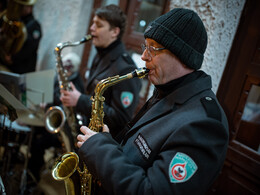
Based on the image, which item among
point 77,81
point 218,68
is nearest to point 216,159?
point 218,68

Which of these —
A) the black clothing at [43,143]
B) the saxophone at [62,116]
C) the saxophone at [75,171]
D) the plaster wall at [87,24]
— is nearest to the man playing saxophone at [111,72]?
the saxophone at [62,116]

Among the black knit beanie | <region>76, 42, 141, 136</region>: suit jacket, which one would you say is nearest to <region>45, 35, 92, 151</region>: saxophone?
<region>76, 42, 141, 136</region>: suit jacket

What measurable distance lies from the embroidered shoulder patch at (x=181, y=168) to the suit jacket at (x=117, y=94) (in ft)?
3.30

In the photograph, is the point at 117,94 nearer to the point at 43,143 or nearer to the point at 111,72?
the point at 111,72

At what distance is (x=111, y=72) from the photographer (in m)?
2.13

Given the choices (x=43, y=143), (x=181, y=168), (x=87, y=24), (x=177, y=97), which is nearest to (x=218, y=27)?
(x=177, y=97)

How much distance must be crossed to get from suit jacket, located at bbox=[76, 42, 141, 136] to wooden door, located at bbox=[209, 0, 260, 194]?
80 cm

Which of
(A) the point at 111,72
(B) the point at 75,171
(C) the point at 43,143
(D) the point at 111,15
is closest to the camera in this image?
(B) the point at 75,171

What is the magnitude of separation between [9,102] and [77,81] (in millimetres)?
1587

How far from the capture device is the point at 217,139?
3.35 feet

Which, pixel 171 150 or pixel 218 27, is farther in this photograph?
pixel 218 27

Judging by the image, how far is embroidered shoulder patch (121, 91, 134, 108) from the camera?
201 centimetres

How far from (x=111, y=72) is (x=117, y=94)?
25 centimetres

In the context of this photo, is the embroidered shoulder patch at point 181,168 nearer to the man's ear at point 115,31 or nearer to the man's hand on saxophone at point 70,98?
the man's hand on saxophone at point 70,98
